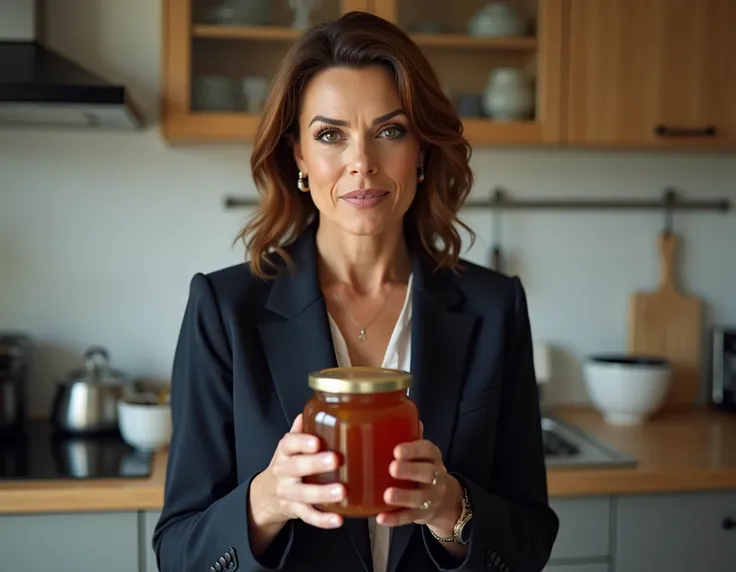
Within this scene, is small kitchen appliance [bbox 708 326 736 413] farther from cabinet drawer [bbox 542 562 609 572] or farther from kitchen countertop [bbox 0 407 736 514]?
cabinet drawer [bbox 542 562 609 572]

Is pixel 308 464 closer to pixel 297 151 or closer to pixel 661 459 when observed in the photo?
pixel 297 151

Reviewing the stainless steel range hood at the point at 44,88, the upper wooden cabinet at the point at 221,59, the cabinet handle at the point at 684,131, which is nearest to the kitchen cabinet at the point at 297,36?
the upper wooden cabinet at the point at 221,59

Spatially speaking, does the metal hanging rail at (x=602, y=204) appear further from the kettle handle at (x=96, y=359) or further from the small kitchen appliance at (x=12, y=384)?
the small kitchen appliance at (x=12, y=384)

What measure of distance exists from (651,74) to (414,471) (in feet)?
5.66

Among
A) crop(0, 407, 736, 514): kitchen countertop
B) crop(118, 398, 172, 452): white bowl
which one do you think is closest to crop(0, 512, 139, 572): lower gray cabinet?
crop(0, 407, 736, 514): kitchen countertop

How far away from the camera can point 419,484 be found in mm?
954

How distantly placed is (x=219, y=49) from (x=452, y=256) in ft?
3.58

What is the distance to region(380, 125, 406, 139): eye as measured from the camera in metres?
1.23

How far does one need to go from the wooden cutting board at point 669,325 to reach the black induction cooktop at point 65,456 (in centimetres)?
147

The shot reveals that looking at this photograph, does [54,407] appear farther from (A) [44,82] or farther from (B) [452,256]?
(B) [452,256]

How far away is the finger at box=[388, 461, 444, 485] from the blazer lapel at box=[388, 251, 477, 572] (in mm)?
289

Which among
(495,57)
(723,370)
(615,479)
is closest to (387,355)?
(615,479)

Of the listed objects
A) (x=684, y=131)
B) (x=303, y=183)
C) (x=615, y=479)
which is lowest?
(x=615, y=479)

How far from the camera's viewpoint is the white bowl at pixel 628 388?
2.42m
